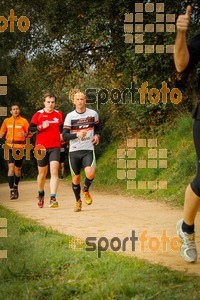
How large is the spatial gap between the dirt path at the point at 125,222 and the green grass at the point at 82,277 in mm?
439

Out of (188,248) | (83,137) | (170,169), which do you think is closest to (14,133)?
(83,137)

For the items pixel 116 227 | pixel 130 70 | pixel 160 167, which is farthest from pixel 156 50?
pixel 116 227

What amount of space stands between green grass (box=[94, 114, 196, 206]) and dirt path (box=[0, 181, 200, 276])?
2.70 ft

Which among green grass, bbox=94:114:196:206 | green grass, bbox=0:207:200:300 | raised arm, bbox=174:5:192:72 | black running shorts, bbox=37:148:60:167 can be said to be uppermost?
raised arm, bbox=174:5:192:72

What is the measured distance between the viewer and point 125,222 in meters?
8.55

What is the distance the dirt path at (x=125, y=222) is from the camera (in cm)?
588

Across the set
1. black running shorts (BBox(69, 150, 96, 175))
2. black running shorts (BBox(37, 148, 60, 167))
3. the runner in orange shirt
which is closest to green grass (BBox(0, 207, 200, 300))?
black running shorts (BBox(69, 150, 96, 175))

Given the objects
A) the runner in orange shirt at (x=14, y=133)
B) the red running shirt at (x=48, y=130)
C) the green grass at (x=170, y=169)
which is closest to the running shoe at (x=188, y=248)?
the green grass at (x=170, y=169)

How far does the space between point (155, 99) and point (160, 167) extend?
3131 millimetres

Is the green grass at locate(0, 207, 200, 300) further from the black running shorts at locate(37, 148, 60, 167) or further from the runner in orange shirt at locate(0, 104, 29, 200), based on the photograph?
the runner in orange shirt at locate(0, 104, 29, 200)

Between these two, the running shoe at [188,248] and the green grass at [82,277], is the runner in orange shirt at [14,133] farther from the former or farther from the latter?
the running shoe at [188,248]

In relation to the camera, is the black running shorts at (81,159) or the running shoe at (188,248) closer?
the running shoe at (188,248)

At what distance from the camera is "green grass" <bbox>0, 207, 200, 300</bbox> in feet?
13.9

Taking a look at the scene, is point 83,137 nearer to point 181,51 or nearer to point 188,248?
point 188,248
